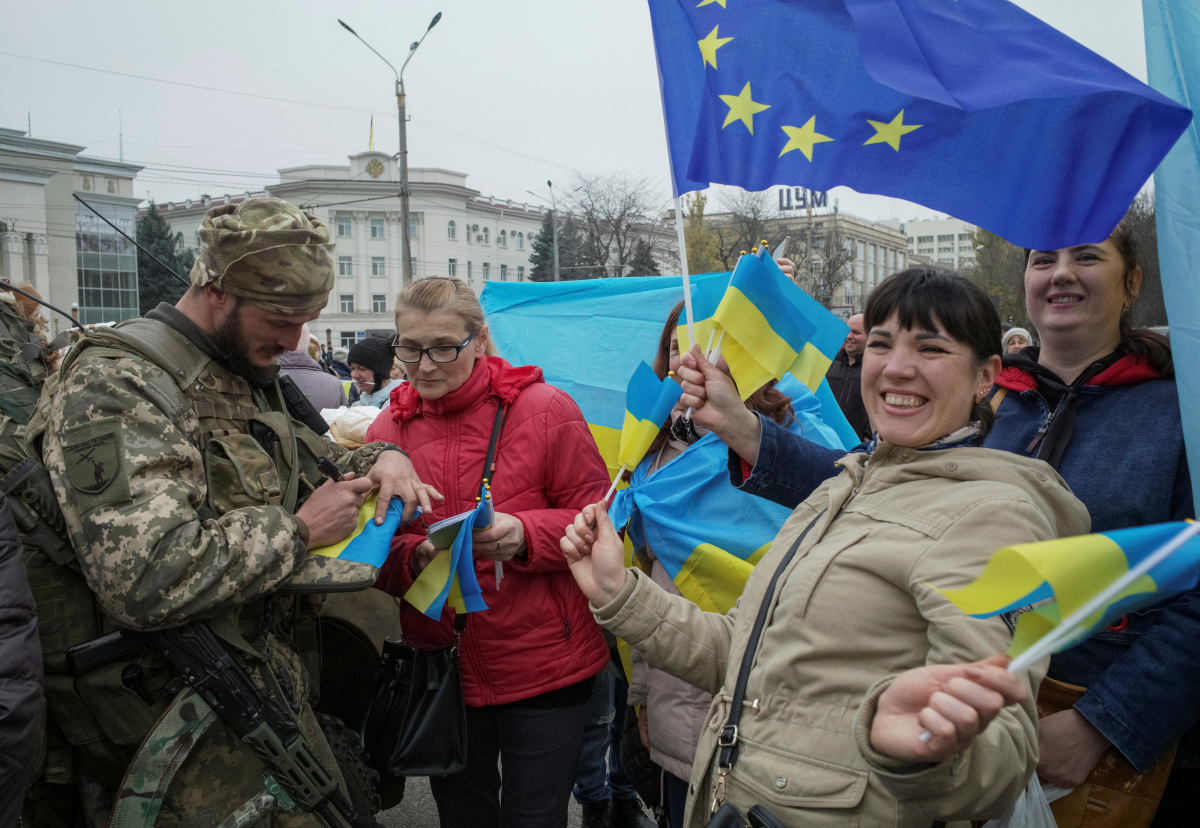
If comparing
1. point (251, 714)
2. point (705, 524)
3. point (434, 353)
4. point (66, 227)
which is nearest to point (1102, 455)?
point (705, 524)

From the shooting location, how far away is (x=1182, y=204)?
186cm

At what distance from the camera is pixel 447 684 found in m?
2.62

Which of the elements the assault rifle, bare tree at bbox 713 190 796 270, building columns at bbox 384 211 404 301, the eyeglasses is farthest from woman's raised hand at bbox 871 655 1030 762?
building columns at bbox 384 211 404 301

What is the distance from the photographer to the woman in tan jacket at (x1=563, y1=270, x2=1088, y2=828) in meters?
1.33

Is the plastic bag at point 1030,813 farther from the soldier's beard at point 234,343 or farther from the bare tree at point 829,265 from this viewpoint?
the bare tree at point 829,265

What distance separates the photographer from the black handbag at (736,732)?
1.67 metres

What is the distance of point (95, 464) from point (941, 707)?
184 centimetres

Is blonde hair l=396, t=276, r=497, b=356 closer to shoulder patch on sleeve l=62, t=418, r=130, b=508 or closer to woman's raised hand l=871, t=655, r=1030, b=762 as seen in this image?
shoulder patch on sleeve l=62, t=418, r=130, b=508

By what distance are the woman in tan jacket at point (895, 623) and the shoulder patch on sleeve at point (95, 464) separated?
1187 mm

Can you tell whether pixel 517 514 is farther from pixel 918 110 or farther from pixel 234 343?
pixel 918 110

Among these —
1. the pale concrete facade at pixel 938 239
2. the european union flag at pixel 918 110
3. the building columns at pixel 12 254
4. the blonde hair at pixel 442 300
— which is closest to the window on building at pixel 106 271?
the building columns at pixel 12 254

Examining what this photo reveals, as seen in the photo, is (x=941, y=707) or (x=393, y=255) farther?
(x=393, y=255)

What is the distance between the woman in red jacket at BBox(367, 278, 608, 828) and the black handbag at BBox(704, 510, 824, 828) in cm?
97

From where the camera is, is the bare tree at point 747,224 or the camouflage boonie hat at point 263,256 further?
the bare tree at point 747,224
